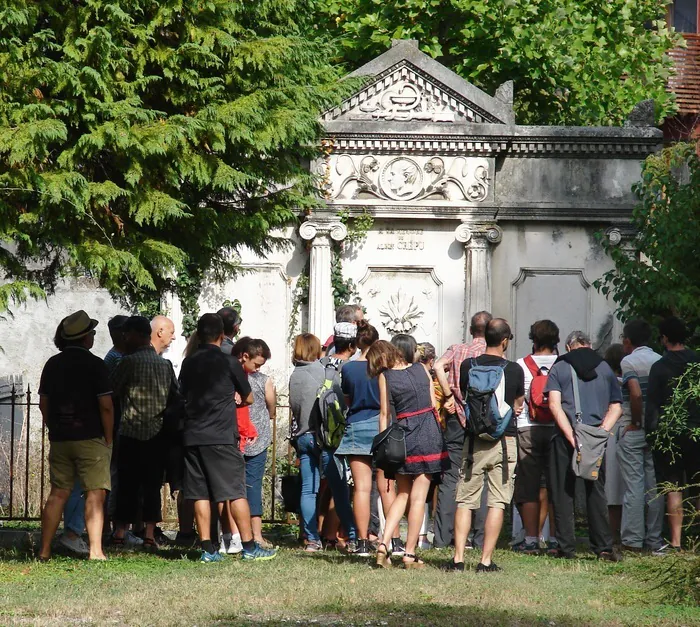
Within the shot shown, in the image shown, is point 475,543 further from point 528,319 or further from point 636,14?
point 636,14

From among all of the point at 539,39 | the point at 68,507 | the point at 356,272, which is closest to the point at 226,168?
the point at 68,507

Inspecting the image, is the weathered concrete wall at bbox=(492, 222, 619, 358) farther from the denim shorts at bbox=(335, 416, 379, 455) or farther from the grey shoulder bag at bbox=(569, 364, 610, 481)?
the denim shorts at bbox=(335, 416, 379, 455)

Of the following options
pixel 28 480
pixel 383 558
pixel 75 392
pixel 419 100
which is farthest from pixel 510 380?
pixel 419 100

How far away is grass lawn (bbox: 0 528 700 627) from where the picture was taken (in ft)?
21.7

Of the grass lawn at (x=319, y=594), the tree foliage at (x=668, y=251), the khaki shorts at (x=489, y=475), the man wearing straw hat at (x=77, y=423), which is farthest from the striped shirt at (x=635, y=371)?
the man wearing straw hat at (x=77, y=423)

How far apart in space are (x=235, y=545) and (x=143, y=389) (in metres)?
1.34

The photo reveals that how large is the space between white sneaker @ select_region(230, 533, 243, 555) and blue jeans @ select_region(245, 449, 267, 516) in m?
0.30

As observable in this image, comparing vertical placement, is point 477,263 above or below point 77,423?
Result: above

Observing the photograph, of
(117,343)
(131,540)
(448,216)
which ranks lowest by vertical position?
(131,540)

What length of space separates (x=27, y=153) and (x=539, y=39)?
12907 mm

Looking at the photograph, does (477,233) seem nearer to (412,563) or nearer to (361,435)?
(361,435)

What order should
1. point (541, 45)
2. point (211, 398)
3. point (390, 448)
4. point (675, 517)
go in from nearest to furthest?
point (390, 448) < point (211, 398) < point (675, 517) < point (541, 45)

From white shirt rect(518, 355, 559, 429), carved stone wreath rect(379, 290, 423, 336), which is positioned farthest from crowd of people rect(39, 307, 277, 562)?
carved stone wreath rect(379, 290, 423, 336)

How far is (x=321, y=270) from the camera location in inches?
634
